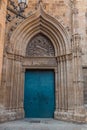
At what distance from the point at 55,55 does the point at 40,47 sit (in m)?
0.85

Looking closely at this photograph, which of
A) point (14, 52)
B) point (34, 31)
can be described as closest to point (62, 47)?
point (34, 31)

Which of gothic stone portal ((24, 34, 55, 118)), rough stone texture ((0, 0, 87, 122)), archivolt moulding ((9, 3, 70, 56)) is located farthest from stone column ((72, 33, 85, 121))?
gothic stone portal ((24, 34, 55, 118))

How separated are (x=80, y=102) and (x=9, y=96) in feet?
9.49

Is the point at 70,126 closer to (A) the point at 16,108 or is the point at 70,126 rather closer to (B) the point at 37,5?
(A) the point at 16,108

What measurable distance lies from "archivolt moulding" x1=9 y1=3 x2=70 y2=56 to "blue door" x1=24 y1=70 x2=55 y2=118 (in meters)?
1.12

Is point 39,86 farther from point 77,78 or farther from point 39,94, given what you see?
point 77,78

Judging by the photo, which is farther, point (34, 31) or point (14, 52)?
point (34, 31)

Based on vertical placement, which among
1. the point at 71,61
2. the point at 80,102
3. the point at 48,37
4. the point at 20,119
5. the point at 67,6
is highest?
the point at 67,6

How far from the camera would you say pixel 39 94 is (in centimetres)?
803

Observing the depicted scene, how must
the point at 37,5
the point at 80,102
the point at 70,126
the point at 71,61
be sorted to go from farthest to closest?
the point at 37,5 → the point at 71,61 → the point at 80,102 → the point at 70,126

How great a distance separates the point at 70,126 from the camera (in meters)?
5.99

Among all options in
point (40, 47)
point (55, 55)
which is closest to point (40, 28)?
point (40, 47)

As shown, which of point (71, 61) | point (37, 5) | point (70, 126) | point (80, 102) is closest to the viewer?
point (70, 126)

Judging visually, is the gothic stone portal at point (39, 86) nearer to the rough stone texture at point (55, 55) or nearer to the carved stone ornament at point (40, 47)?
the carved stone ornament at point (40, 47)
